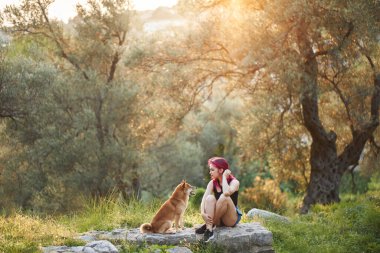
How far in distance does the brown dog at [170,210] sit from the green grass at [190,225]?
50 centimetres

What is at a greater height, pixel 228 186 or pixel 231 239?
pixel 228 186

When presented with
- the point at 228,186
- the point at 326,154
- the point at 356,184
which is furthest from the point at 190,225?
the point at 356,184

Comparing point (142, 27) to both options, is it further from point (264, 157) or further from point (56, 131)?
point (264, 157)

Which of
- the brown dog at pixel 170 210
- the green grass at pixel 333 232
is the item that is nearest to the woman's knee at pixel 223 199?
the brown dog at pixel 170 210

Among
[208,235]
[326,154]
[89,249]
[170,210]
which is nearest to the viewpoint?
[89,249]

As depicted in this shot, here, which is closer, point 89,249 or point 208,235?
point 89,249

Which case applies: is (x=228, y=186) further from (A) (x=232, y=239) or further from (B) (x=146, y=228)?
(B) (x=146, y=228)

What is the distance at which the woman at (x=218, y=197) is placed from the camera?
968 centimetres

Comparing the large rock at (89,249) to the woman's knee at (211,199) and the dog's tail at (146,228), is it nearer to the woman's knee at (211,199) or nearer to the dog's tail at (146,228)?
the dog's tail at (146,228)

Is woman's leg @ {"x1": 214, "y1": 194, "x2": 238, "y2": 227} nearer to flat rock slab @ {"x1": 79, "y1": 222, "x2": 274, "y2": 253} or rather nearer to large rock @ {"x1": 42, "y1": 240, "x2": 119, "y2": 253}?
flat rock slab @ {"x1": 79, "y1": 222, "x2": 274, "y2": 253}

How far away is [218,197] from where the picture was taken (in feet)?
32.6

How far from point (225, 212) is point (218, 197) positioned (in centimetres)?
33

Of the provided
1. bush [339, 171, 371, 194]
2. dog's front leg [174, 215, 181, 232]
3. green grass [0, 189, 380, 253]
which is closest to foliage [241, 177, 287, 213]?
bush [339, 171, 371, 194]

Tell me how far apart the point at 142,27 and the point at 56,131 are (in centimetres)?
717
